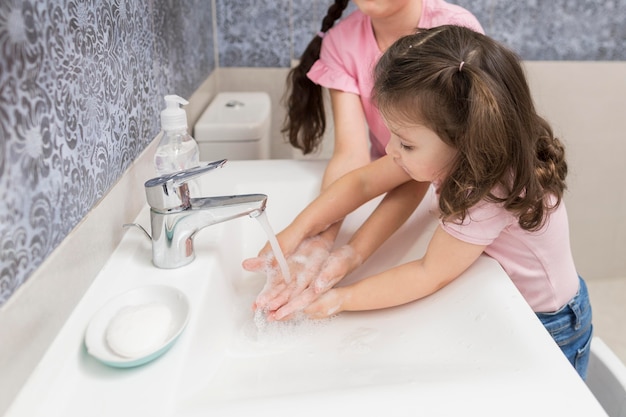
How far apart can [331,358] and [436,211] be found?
34 centimetres

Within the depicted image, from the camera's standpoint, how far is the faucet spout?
71cm

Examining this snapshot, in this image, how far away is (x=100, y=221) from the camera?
0.70 metres

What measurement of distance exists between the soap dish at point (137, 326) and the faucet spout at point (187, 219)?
7 centimetres

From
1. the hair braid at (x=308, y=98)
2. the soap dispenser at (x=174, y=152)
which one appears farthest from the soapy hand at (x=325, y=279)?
the hair braid at (x=308, y=98)

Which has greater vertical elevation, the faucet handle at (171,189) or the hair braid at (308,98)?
the faucet handle at (171,189)

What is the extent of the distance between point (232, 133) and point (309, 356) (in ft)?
2.32

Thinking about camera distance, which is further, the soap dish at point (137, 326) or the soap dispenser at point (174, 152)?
the soap dispenser at point (174, 152)

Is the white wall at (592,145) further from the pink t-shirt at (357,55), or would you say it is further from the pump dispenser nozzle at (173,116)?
the pump dispenser nozzle at (173,116)

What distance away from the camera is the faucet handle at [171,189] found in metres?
0.68

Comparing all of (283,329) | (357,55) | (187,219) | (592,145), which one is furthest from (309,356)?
(592,145)

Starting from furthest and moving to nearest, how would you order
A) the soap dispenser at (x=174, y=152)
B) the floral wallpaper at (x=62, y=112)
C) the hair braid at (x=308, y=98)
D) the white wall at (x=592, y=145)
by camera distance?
the white wall at (x=592, y=145)
the hair braid at (x=308, y=98)
the soap dispenser at (x=174, y=152)
the floral wallpaper at (x=62, y=112)

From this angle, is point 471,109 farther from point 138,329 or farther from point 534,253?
point 138,329

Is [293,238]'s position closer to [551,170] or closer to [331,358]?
[331,358]

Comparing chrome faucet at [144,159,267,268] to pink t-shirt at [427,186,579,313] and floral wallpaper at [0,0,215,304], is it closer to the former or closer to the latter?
floral wallpaper at [0,0,215,304]
